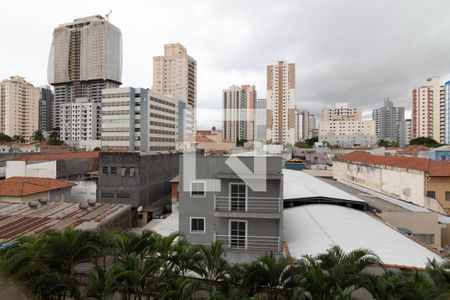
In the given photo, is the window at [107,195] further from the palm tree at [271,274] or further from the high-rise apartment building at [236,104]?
the high-rise apartment building at [236,104]

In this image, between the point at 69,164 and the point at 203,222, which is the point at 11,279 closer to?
→ the point at 203,222

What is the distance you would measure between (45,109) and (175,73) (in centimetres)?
6718

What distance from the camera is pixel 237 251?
10.5 meters

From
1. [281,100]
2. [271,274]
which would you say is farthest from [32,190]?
[281,100]

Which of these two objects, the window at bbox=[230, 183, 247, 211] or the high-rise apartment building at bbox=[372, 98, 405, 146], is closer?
the window at bbox=[230, 183, 247, 211]

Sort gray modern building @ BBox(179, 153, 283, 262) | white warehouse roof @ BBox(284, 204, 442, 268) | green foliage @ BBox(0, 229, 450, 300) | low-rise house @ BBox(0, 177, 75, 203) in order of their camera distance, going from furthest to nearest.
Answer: low-rise house @ BBox(0, 177, 75, 203) < gray modern building @ BBox(179, 153, 283, 262) < white warehouse roof @ BBox(284, 204, 442, 268) < green foliage @ BBox(0, 229, 450, 300)

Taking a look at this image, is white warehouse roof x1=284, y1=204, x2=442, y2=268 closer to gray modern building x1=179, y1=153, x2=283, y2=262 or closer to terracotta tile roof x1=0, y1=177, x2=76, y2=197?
gray modern building x1=179, y1=153, x2=283, y2=262

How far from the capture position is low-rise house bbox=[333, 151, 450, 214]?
20572 mm

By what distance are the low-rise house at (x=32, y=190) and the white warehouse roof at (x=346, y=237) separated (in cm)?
1364

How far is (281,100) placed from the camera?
9688 cm

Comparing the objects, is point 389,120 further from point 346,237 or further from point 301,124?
point 346,237

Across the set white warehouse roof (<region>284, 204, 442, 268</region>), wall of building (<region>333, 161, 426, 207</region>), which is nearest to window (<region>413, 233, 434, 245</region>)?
white warehouse roof (<region>284, 204, 442, 268</region>)

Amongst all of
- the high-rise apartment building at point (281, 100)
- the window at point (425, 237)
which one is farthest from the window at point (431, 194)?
the high-rise apartment building at point (281, 100)

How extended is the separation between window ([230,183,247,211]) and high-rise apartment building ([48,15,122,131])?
357 ft
